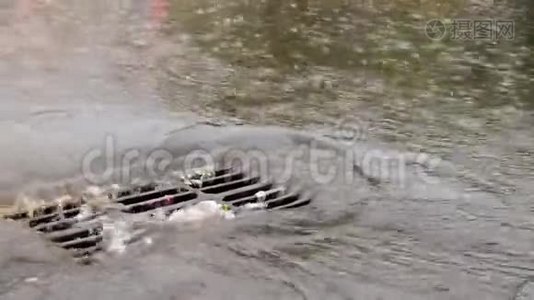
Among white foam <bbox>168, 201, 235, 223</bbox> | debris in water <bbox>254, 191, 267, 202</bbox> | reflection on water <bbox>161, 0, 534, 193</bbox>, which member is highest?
reflection on water <bbox>161, 0, 534, 193</bbox>

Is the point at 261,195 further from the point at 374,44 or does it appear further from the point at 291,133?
the point at 374,44

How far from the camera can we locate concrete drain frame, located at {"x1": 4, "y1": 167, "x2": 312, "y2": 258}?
4.29 m

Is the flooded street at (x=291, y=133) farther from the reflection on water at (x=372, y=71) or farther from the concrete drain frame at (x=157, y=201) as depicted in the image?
the concrete drain frame at (x=157, y=201)

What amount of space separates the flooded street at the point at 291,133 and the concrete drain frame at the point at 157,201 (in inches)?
5.1

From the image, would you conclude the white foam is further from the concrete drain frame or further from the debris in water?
the debris in water

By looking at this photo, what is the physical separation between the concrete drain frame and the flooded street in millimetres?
129

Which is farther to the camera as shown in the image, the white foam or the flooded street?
the white foam

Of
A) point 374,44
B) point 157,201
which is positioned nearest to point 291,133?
point 157,201

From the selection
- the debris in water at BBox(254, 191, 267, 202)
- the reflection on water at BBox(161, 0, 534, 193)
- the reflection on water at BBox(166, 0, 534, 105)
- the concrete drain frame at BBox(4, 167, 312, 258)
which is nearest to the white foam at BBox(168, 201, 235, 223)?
the concrete drain frame at BBox(4, 167, 312, 258)

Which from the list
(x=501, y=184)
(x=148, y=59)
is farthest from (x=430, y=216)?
(x=148, y=59)

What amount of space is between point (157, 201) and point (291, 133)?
1511 mm

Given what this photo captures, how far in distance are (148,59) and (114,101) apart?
134 cm

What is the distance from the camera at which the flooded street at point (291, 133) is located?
394 centimetres

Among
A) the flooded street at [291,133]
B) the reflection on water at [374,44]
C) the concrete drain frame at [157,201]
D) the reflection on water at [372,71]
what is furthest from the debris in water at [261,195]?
the reflection on water at [374,44]
